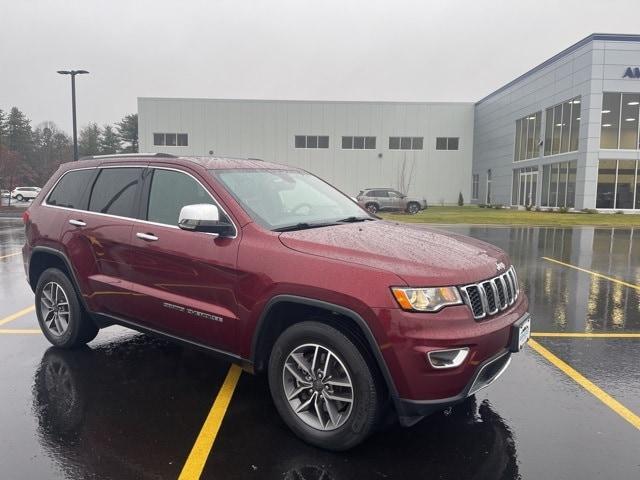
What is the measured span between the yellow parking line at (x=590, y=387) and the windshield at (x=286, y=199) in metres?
2.28

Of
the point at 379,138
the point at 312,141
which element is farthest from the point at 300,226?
the point at 379,138

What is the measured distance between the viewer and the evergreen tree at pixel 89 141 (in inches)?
3597

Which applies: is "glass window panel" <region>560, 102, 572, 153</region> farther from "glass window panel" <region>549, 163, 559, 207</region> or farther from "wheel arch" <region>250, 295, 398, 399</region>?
"wheel arch" <region>250, 295, 398, 399</region>

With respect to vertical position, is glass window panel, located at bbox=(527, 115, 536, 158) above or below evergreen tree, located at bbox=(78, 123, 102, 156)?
below

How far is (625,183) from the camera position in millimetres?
29578

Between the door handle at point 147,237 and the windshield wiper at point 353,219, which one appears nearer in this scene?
the door handle at point 147,237

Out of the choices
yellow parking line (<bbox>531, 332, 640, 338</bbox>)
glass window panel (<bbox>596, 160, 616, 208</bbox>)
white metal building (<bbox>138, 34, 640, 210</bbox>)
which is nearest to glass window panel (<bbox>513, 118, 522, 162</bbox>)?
white metal building (<bbox>138, 34, 640, 210</bbox>)

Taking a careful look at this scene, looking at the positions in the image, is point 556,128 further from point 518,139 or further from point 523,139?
point 518,139

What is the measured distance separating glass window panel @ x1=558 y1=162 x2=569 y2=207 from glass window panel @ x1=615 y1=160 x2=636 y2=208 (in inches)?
118

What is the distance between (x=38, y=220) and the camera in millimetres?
5195

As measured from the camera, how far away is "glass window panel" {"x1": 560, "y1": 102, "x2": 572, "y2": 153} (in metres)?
31.6

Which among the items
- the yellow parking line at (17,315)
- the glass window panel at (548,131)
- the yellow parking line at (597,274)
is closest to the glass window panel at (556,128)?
the glass window panel at (548,131)

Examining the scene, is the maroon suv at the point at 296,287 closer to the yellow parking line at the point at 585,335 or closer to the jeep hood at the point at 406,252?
the jeep hood at the point at 406,252

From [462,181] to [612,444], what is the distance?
151ft
